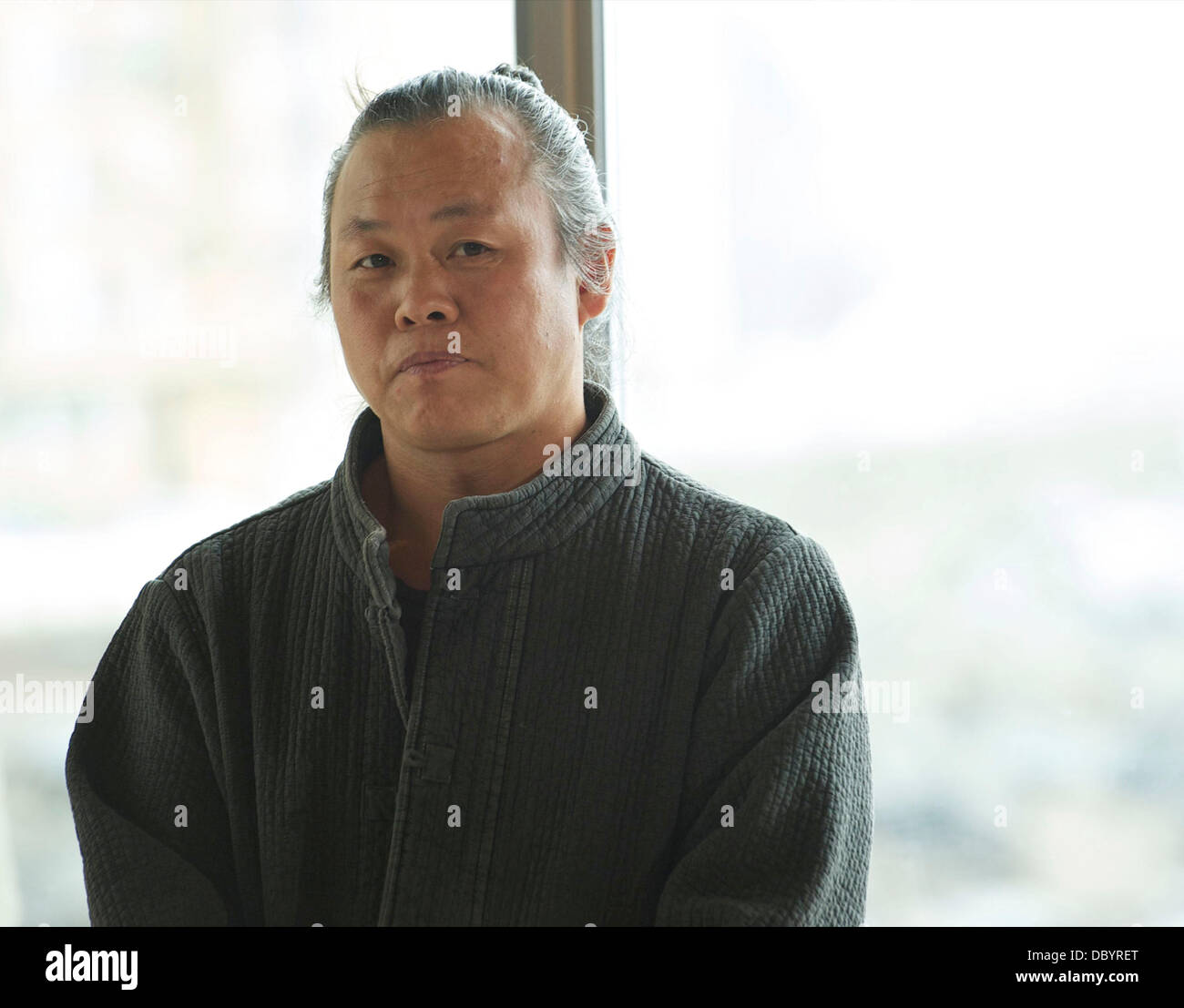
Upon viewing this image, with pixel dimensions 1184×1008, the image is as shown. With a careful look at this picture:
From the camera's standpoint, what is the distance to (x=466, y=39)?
5.79 ft

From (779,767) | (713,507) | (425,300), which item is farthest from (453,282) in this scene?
(779,767)

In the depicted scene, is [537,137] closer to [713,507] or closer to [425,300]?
[425,300]

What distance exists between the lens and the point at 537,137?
1.33 metres

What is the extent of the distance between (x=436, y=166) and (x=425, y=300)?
154mm

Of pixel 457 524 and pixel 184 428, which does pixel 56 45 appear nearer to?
pixel 184 428

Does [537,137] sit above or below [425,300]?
above

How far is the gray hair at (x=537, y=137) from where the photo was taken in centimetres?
130

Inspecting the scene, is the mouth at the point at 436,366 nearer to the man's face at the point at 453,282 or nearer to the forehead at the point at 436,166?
the man's face at the point at 453,282

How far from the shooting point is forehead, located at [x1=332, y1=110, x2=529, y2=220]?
4.11ft

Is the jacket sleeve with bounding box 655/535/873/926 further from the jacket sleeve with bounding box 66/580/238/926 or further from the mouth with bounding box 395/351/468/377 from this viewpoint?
the jacket sleeve with bounding box 66/580/238/926

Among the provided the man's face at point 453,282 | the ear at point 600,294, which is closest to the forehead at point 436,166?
the man's face at point 453,282

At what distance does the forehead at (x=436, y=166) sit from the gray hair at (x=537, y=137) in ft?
0.06

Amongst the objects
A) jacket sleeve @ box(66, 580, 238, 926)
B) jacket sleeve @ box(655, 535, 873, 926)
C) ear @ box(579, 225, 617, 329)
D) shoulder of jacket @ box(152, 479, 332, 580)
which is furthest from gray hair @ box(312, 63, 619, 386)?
jacket sleeve @ box(66, 580, 238, 926)
